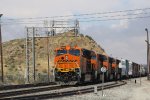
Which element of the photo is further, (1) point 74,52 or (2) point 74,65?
(1) point 74,52

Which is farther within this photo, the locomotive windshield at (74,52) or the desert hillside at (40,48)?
the desert hillside at (40,48)

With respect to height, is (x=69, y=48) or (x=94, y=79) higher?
(x=69, y=48)

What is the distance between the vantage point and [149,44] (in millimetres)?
84125

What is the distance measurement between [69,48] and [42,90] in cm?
937

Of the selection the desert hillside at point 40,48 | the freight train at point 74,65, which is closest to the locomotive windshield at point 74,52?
the freight train at point 74,65

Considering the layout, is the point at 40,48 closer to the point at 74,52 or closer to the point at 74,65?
the point at 74,52

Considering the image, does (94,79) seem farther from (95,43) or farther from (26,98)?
(95,43)

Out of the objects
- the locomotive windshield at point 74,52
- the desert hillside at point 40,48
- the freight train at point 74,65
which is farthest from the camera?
the desert hillside at point 40,48

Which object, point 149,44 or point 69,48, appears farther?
point 149,44

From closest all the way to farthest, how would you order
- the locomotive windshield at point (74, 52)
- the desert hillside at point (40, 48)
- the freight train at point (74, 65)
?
the freight train at point (74, 65)
the locomotive windshield at point (74, 52)
the desert hillside at point (40, 48)

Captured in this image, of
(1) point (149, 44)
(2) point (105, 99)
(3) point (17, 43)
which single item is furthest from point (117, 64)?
(3) point (17, 43)

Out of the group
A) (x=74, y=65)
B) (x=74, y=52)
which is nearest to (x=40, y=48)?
(x=74, y=52)

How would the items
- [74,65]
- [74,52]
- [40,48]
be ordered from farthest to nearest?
[40,48] < [74,52] < [74,65]

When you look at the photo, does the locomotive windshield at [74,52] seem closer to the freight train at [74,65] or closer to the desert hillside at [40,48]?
the freight train at [74,65]
